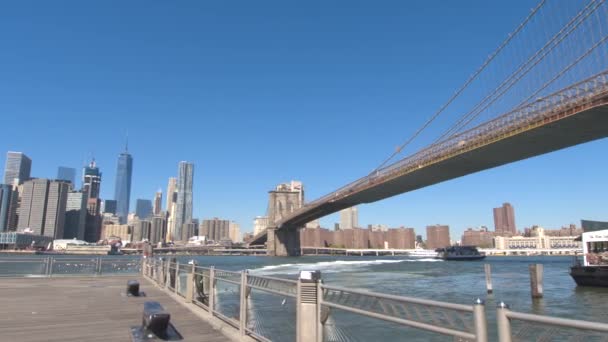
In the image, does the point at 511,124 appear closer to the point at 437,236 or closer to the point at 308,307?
the point at 308,307

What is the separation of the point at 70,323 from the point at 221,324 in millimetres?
2563

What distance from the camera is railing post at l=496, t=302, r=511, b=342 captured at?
8.28 ft

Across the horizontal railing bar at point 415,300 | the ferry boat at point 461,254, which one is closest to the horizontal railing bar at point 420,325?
the horizontal railing bar at point 415,300

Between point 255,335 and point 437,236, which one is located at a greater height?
point 437,236

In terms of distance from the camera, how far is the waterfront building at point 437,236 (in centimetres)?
19075

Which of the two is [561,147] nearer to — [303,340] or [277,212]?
[303,340]

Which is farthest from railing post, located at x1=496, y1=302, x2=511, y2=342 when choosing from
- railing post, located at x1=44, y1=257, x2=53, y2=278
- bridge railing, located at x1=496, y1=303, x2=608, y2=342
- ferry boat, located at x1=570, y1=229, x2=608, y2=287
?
ferry boat, located at x1=570, y1=229, x2=608, y2=287

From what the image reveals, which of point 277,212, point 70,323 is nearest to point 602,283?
point 70,323

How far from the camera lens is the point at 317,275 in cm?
502

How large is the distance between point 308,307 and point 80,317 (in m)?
5.26

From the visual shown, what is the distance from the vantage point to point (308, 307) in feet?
16.2

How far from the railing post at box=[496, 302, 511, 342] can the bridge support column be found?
316 feet

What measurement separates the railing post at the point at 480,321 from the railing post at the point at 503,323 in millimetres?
123

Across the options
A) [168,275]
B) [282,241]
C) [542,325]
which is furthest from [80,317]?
[282,241]
